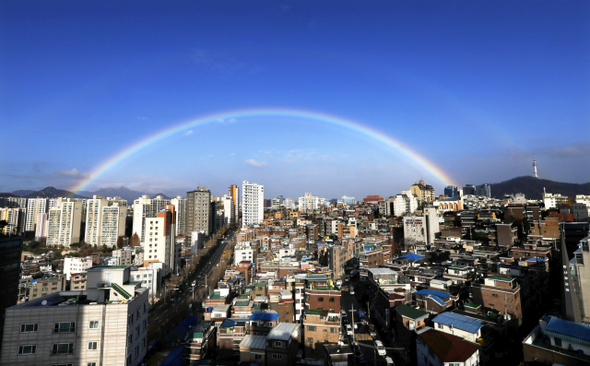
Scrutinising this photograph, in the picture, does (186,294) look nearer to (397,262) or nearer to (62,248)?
(397,262)

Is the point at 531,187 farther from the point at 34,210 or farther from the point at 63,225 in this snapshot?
the point at 34,210

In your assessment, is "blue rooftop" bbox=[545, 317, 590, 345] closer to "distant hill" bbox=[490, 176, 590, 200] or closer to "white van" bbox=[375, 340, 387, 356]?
"white van" bbox=[375, 340, 387, 356]

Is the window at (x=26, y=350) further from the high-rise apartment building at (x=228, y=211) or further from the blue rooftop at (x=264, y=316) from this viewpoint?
the high-rise apartment building at (x=228, y=211)

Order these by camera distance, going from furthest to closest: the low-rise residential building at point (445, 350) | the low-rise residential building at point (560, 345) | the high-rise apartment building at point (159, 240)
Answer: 1. the high-rise apartment building at point (159, 240)
2. the low-rise residential building at point (445, 350)
3. the low-rise residential building at point (560, 345)

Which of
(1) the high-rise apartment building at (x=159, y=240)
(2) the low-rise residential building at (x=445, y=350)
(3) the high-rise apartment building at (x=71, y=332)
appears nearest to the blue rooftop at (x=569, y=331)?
(2) the low-rise residential building at (x=445, y=350)

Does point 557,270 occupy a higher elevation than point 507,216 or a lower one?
lower

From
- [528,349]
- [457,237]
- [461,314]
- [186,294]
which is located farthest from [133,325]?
[457,237]
